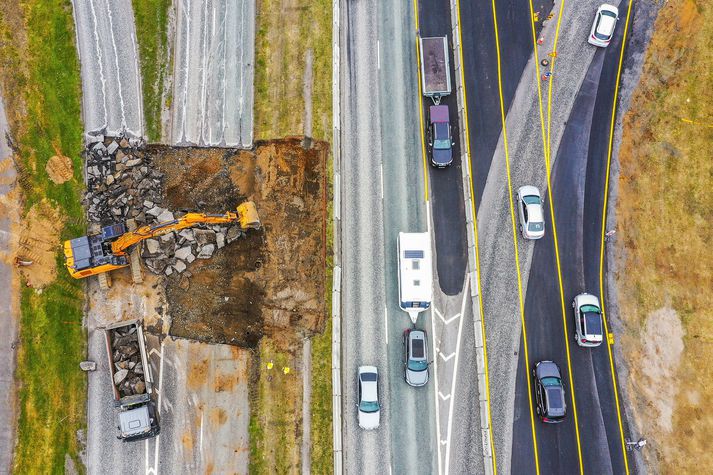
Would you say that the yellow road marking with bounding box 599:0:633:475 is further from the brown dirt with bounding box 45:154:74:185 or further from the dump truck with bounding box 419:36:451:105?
the brown dirt with bounding box 45:154:74:185

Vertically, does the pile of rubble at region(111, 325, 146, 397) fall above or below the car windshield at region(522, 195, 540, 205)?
below

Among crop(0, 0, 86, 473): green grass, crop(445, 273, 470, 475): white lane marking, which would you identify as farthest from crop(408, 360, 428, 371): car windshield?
crop(0, 0, 86, 473): green grass

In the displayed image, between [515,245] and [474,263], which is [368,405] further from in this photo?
[515,245]

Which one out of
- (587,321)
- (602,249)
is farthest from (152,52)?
(587,321)

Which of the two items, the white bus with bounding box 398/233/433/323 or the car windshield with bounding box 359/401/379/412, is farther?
the white bus with bounding box 398/233/433/323

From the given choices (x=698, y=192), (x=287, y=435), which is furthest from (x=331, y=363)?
(x=698, y=192)

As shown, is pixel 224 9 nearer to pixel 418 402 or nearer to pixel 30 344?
pixel 30 344

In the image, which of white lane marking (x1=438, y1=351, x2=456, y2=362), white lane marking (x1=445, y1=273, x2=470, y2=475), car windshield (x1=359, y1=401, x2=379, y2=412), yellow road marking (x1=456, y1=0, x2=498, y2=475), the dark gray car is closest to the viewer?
car windshield (x1=359, y1=401, x2=379, y2=412)

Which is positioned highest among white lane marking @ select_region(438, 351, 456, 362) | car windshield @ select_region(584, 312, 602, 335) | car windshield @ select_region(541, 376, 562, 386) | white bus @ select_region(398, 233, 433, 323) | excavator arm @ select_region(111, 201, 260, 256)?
excavator arm @ select_region(111, 201, 260, 256)
